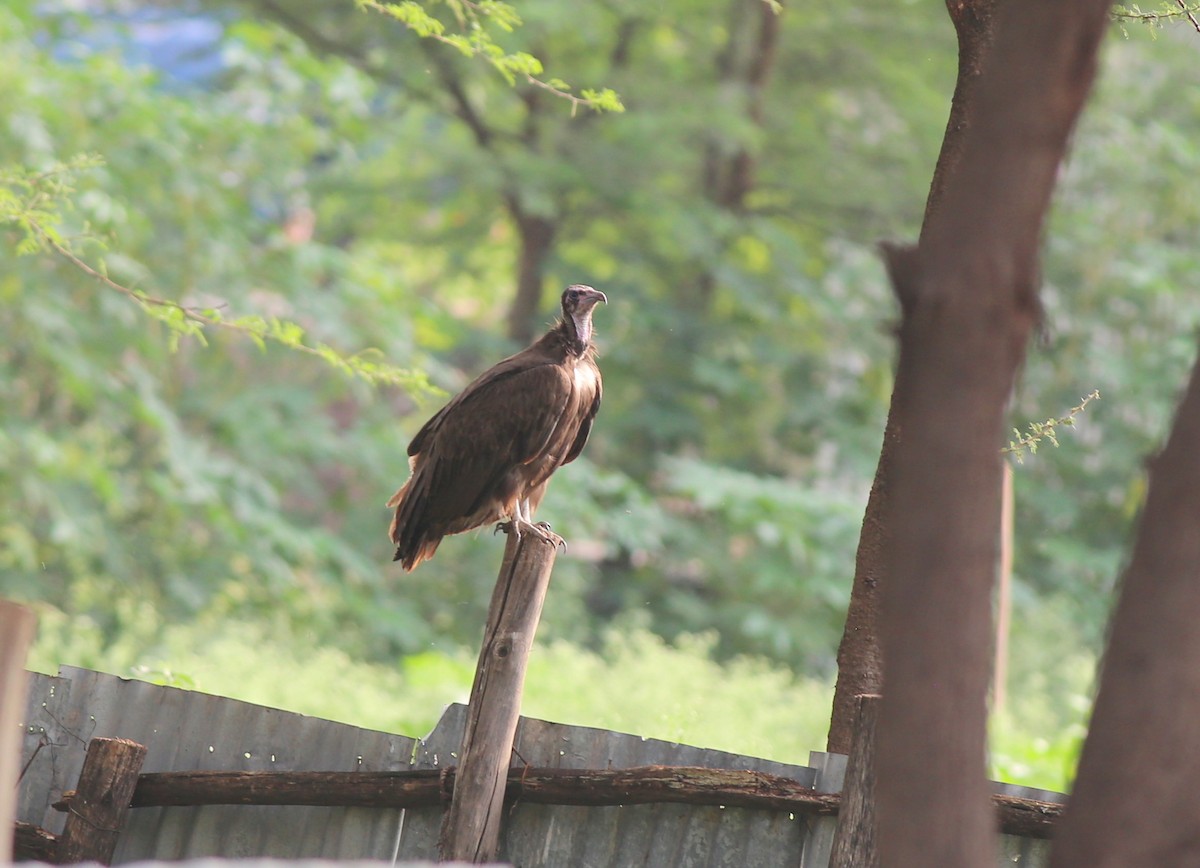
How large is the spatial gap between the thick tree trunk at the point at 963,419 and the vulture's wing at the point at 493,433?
2671 millimetres

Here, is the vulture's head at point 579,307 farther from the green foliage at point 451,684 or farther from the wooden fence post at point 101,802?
the green foliage at point 451,684

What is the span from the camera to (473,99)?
13.8m

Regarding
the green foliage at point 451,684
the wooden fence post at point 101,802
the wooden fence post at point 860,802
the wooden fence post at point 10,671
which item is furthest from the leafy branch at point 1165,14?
the green foliage at point 451,684

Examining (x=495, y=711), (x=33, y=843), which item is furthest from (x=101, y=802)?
(x=495, y=711)

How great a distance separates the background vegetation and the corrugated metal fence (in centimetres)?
476

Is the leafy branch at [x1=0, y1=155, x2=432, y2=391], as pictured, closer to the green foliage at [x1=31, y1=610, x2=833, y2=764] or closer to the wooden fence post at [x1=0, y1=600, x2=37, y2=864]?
the wooden fence post at [x1=0, y1=600, x2=37, y2=864]

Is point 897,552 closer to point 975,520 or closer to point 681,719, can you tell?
point 975,520

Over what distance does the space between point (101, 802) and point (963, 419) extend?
291 centimetres

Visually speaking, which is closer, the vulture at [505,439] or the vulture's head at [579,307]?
the vulture at [505,439]

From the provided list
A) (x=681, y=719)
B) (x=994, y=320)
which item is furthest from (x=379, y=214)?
(x=994, y=320)

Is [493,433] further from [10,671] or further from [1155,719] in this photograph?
[1155,719]

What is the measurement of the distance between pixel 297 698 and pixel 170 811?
14.8 feet

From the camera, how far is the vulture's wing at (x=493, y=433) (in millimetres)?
4625

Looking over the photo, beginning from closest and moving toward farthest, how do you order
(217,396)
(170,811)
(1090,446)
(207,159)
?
1. (170,811)
2. (207,159)
3. (217,396)
4. (1090,446)
